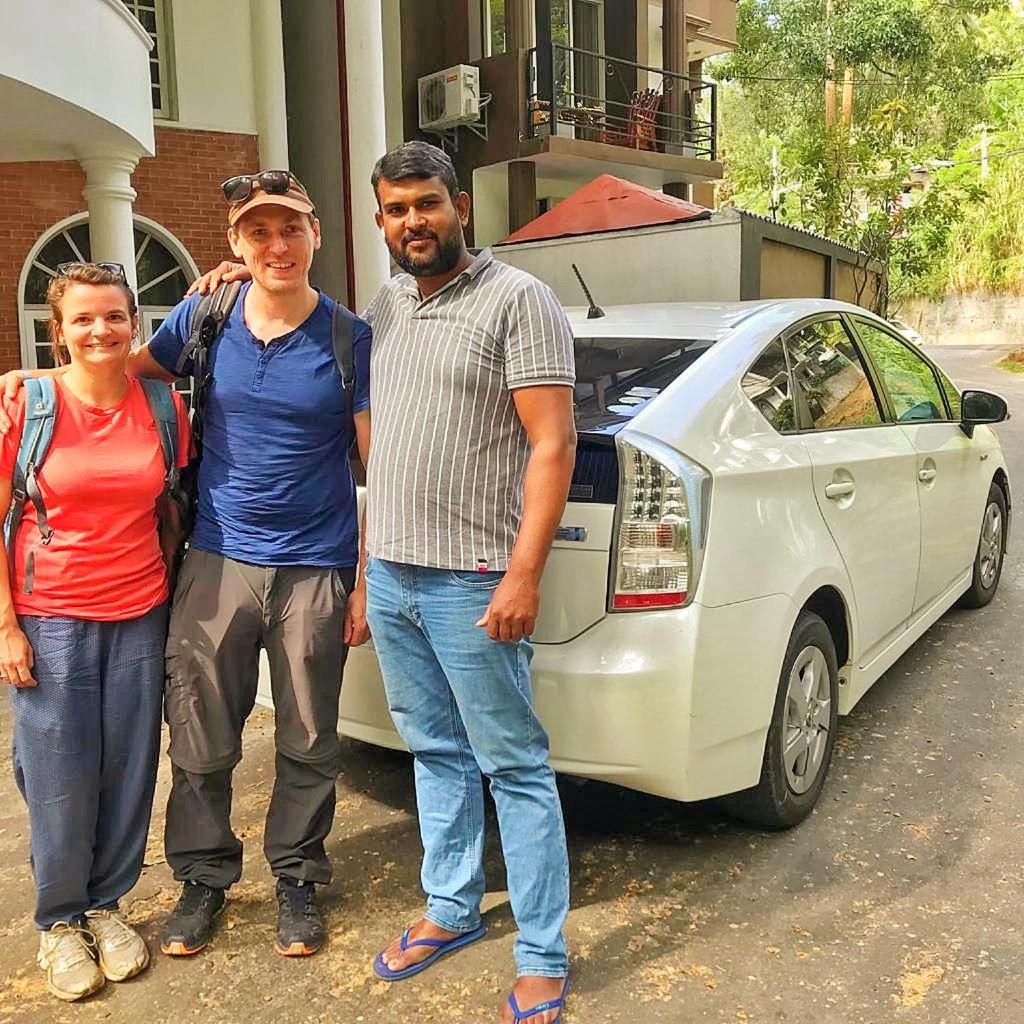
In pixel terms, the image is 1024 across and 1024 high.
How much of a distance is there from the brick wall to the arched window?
87 mm

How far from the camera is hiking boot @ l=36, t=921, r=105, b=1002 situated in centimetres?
265

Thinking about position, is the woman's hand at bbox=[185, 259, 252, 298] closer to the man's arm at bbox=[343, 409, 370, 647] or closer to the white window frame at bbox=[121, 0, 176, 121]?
the man's arm at bbox=[343, 409, 370, 647]

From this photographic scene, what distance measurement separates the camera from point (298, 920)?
9.43ft

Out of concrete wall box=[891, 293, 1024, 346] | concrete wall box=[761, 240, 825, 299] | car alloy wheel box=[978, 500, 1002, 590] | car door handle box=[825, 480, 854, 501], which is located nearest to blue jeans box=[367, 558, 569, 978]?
car door handle box=[825, 480, 854, 501]

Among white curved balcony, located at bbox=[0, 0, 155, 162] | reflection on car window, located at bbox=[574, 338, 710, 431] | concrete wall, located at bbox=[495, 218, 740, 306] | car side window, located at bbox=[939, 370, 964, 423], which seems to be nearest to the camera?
reflection on car window, located at bbox=[574, 338, 710, 431]

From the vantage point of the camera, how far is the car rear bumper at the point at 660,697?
112 inches

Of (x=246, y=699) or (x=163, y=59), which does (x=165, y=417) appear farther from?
(x=163, y=59)

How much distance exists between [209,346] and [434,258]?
70 cm

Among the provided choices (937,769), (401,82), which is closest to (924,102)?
(401,82)

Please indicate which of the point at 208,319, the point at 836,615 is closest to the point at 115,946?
the point at 208,319

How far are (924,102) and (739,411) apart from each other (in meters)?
31.6

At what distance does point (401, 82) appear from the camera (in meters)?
13.9

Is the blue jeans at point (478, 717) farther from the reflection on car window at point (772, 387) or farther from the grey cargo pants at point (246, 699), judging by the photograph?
the reflection on car window at point (772, 387)

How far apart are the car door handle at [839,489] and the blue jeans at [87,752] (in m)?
2.10
